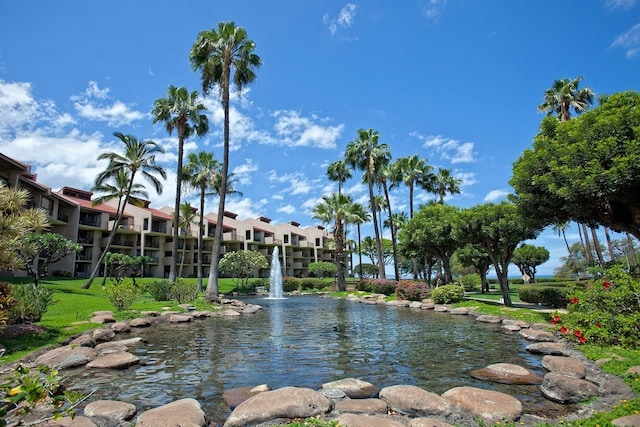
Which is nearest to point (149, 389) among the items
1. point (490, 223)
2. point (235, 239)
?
point (490, 223)

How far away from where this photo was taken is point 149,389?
24.9 feet

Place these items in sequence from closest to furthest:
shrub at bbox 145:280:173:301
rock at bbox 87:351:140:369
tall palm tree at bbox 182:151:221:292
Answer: rock at bbox 87:351:140:369 < shrub at bbox 145:280:173:301 < tall palm tree at bbox 182:151:221:292

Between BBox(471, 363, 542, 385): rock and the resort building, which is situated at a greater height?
the resort building

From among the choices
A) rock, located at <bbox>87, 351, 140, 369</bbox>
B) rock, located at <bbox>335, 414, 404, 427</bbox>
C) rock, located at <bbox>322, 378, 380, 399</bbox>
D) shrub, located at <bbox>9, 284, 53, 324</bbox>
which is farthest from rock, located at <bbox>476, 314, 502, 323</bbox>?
shrub, located at <bbox>9, 284, 53, 324</bbox>

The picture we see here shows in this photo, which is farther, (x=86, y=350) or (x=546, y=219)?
(x=546, y=219)

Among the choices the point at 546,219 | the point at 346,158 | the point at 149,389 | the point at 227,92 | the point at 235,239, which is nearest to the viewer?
the point at 149,389

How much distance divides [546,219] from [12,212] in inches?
729

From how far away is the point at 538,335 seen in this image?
12.8 metres

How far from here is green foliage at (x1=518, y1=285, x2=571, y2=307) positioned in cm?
2042

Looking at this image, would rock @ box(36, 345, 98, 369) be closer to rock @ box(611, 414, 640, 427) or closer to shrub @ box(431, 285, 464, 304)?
rock @ box(611, 414, 640, 427)

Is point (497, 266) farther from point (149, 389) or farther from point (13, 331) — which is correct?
point (13, 331)

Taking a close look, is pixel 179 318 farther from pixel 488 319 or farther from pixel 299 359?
pixel 488 319

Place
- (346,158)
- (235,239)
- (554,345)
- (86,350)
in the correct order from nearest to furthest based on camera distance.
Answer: (86,350), (554,345), (346,158), (235,239)

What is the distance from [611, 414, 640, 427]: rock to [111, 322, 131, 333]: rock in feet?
51.0
